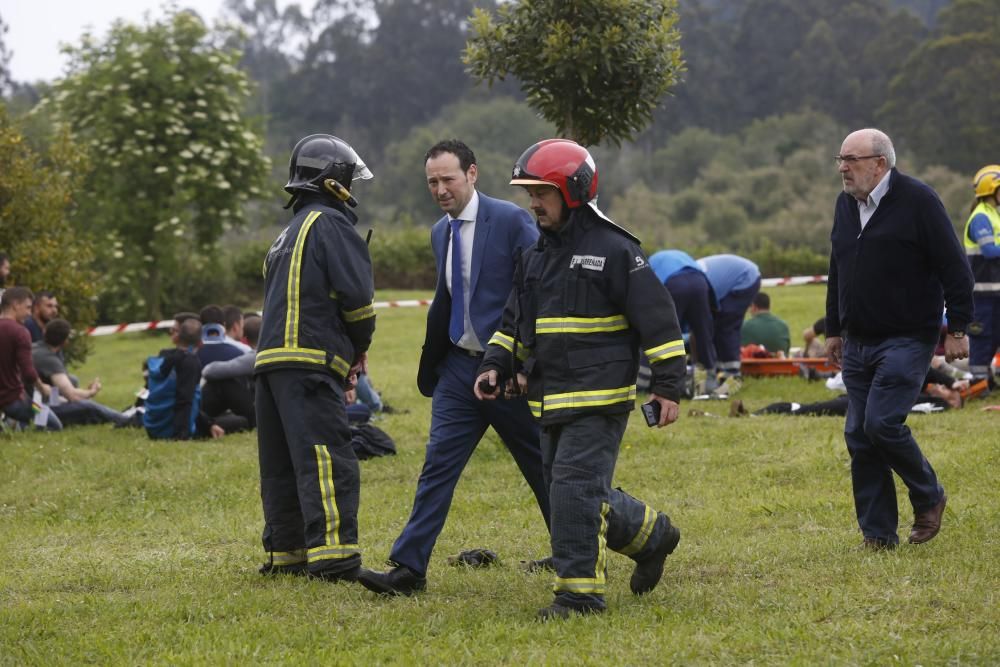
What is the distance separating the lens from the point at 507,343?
6375 millimetres

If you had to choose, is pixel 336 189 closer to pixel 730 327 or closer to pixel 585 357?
pixel 585 357

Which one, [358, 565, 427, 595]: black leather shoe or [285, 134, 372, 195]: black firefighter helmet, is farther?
[285, 134, 372, 195]: black firefighter helmet

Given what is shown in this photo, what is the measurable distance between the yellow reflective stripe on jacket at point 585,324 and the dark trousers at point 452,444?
84cm

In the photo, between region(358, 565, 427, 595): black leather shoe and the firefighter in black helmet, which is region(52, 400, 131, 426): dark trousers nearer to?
the firefighter in black helmet

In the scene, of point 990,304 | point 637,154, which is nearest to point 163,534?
point 990,304

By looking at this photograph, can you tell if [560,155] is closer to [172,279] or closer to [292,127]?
[172,279]

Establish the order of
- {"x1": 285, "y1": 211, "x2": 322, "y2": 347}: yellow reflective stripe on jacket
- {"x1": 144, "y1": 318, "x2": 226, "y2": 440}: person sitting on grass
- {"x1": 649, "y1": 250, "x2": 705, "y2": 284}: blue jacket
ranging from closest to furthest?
{"x1": 285, "y1": 211, "x2": 322, "y2": 347}: yellow reflective stripe on jacket, {"x1": 144, "y1": 318, "x2": 226, "y2": 440}: person sitting on grass, {"x1": 649, "y1": 250, "x2": 705, "y2": 284}: blue jacket

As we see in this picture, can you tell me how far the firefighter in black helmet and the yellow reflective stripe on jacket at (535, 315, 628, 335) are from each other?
1176 mm

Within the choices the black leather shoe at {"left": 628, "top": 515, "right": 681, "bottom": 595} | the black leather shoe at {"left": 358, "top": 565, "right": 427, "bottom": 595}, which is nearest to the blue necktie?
the black leather shoe at {"left": 358, "top": 565, "right": 427, "bottom": 595}

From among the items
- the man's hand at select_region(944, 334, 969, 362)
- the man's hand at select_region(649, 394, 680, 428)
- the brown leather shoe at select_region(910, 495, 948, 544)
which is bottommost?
the brown leather shoe at select_region(910, 495, 948, 544)

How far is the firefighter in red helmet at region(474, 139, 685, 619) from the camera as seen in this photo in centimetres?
596

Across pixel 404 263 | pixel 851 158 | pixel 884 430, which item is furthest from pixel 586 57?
pixel 404 263

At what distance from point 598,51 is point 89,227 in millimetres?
23480

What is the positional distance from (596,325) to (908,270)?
6.75 ft
